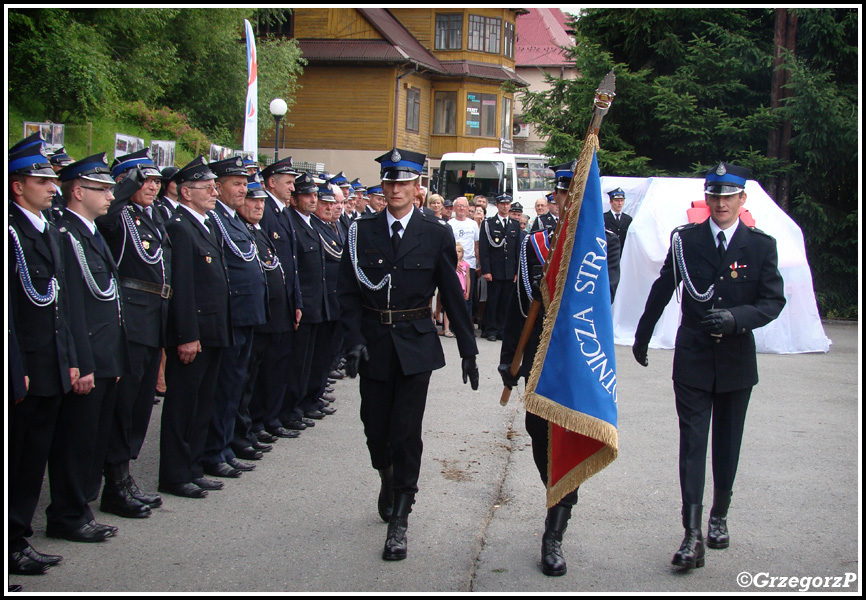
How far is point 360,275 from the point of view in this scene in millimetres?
5293

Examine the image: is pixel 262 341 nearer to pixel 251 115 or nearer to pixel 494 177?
pixel 251 115

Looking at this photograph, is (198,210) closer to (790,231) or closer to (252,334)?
(252,334)

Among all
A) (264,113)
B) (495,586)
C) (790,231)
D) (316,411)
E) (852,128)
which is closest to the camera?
(495,586)

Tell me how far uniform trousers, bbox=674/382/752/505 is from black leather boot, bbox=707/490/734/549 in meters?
0.05

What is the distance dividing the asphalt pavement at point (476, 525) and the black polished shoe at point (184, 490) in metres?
0.12

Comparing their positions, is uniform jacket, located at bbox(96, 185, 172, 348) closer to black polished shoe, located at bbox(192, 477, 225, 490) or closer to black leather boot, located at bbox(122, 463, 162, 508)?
black leather boot, located at bbox(122, 463, 162, 508)

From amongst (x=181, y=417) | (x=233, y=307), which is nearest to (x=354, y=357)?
(x=181, y=417)

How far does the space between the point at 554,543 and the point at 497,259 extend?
987cm

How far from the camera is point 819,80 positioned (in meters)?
18.4

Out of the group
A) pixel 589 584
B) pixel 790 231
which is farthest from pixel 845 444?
pixel 790 231

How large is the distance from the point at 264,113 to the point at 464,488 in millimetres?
27889

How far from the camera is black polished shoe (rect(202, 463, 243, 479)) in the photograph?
641cm

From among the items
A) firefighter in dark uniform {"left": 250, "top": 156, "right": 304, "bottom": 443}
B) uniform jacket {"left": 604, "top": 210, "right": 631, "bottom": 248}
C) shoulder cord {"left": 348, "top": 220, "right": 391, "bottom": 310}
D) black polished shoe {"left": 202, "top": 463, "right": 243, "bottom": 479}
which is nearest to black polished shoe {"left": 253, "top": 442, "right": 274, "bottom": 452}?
firefighter in dark uniform {"left": 250, "top": 156, "right": 304, "bottom": 443}

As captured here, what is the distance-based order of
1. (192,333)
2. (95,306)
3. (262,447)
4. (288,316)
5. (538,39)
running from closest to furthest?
(95,306) → (192,333) → (262,447) → (288,316) → (538,39)
